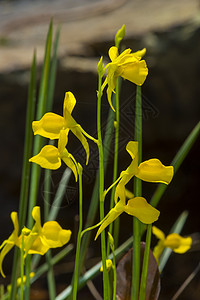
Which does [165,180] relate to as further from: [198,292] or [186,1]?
[186,1]

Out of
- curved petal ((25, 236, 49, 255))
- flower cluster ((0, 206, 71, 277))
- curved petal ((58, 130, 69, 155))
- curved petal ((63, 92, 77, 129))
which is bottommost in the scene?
curved petal ((25, 236, 49, 255))

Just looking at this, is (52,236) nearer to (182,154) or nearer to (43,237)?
(43,237)

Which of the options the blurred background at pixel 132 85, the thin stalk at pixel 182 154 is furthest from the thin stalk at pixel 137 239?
the blurred background at pixel 132 85

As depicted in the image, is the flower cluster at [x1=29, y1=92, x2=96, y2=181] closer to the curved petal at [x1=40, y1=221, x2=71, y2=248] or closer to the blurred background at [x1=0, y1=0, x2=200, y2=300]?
the curved petal at [x1=40, y1=221, x2=71, y2=248]

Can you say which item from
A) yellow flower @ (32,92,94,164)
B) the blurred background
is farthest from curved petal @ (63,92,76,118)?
the blurred background

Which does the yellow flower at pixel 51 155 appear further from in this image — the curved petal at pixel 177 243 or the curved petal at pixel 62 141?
the curved petal at pixel 177 243

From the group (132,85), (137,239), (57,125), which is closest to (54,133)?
(57,125)
